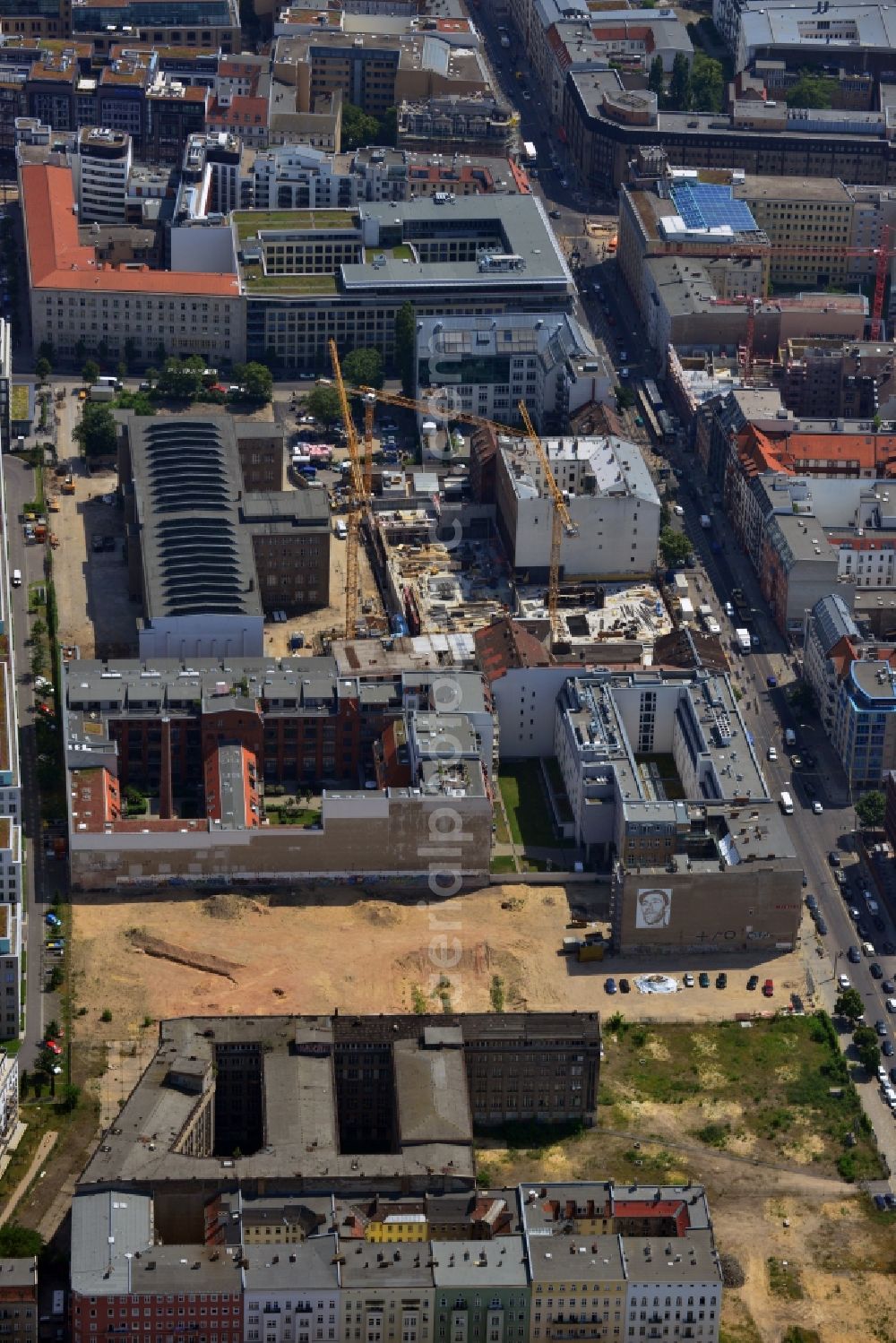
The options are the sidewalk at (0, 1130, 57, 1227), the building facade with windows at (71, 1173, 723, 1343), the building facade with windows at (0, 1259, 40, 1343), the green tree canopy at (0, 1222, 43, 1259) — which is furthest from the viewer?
the sidewalk at (0, 1130, 57, 1227)

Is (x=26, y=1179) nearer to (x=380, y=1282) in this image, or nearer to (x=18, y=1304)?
(x=18, y=1304)

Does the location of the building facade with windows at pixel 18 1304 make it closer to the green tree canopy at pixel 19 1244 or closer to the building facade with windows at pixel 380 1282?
the building facade with windows at pixel 380 1282

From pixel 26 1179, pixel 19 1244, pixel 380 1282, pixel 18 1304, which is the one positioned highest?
pixel 380 1282

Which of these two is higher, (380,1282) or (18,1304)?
(380,1282)

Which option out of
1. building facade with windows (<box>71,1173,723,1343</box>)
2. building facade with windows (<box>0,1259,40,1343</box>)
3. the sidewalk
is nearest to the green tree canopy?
the sidewalk

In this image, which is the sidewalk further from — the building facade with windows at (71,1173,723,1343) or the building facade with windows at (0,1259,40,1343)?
the building facade with windows at (0,1259,40,1343)

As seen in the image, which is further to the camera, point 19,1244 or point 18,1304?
Result: point 19,1244

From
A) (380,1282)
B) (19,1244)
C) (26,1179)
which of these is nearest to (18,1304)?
(19,1244)

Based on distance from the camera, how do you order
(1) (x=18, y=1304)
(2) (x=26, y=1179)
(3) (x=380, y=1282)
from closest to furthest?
1. (1) (x=18, y=1304)
2. (3) (x=380, y=1282)
3. (2) (x=26, y=1179)

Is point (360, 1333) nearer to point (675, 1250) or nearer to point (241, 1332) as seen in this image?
point (241, 1332)
